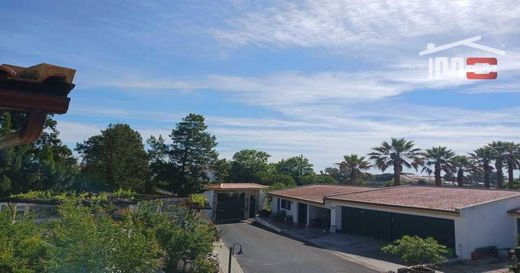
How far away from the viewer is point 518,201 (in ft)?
74.6

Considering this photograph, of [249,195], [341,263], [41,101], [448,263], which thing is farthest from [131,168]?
[41,101]

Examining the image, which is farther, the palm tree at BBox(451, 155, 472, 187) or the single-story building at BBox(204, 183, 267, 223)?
the palm tree at BBox(451, 155, 472, 187)

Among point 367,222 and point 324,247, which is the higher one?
point 367,222

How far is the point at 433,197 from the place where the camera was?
78.8 ft

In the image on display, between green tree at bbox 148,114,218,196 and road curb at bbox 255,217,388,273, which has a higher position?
green tree at bbox 148,114,218,196

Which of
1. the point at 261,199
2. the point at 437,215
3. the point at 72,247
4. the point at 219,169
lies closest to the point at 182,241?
the point at 72,247

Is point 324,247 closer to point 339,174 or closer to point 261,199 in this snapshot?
point 261,199

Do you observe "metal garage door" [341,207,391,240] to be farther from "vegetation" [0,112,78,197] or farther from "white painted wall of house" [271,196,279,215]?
"vegetation" [0,112,78,197]

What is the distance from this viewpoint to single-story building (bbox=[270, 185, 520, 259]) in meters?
20.2

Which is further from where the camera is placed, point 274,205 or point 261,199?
point 261,199

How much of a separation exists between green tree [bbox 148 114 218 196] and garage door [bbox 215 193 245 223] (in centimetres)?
344

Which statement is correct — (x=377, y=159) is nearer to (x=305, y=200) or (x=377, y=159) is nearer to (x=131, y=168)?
(x=305, y=200)

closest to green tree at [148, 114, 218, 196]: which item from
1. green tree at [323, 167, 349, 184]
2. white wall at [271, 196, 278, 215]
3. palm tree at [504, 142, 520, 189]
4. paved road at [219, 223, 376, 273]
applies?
white wall at [271, 196, 278, 215]

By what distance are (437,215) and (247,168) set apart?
35452mm
